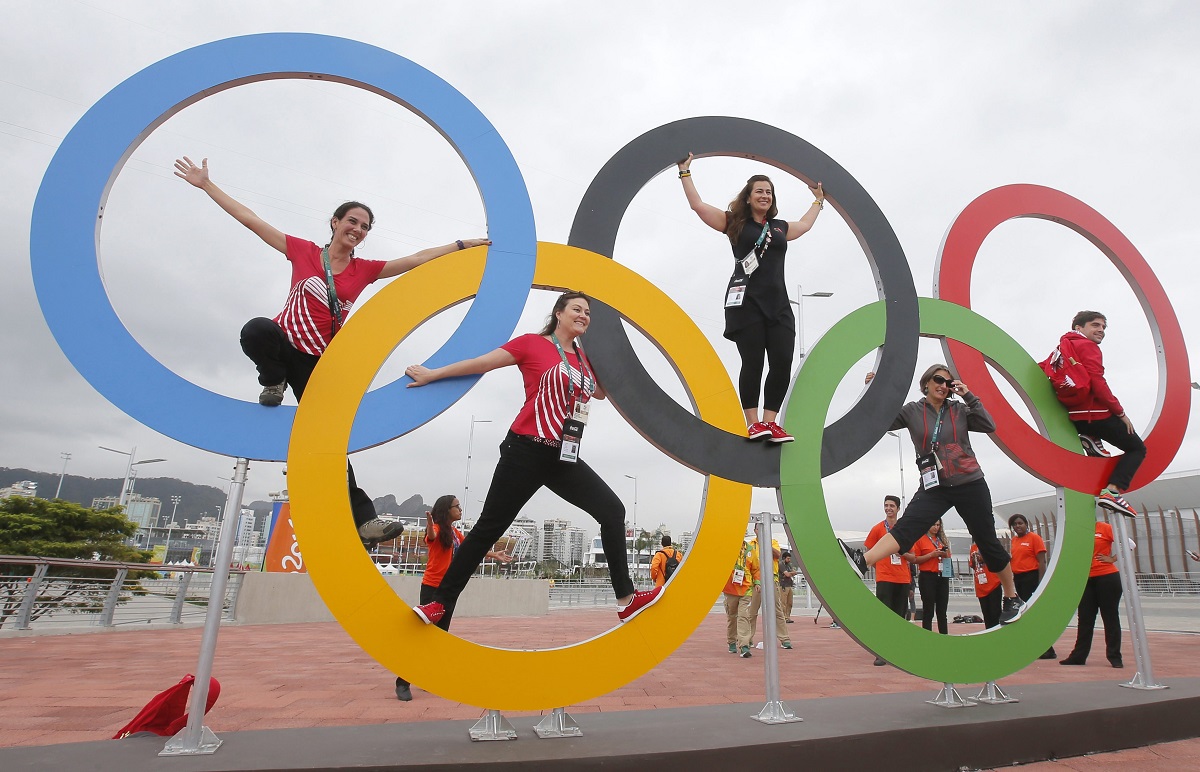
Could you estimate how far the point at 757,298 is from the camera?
175 inches

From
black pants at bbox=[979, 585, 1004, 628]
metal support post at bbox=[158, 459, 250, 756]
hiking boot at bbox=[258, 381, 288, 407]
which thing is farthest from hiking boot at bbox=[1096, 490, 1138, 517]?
metal support post at bbox=[158, 459, 250, 756]

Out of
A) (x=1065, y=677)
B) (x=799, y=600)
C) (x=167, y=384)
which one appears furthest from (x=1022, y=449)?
(x=799, y=600)

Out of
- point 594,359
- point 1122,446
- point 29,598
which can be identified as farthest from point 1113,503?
point 29,598

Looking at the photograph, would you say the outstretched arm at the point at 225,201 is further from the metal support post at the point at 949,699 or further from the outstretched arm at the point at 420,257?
the metal support post at the point at 949,699

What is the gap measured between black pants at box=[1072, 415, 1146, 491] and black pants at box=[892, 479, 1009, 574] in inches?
58.1

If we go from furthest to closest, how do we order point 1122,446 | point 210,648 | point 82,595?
point 82,595
point 1122,446
point 210,648

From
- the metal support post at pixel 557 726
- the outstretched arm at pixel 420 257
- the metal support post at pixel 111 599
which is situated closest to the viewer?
the metal support post at pixel 557 726

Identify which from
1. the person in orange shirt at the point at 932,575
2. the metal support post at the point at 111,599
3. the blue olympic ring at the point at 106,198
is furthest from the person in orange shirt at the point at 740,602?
the metal support post at the point at 111,599

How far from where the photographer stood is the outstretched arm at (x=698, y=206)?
177 inches

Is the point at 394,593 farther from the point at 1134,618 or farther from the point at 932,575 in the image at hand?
the point at 932,575

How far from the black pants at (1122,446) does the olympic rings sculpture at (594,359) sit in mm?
134

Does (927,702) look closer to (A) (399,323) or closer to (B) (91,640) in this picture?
(A) (399,323)

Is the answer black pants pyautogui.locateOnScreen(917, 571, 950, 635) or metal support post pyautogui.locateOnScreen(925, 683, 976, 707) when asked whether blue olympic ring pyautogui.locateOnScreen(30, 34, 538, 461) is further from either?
Answer: black pants pyautogui.locateOnScreen(917, 571, 950, 635)

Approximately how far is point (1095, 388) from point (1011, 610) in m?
1.99
